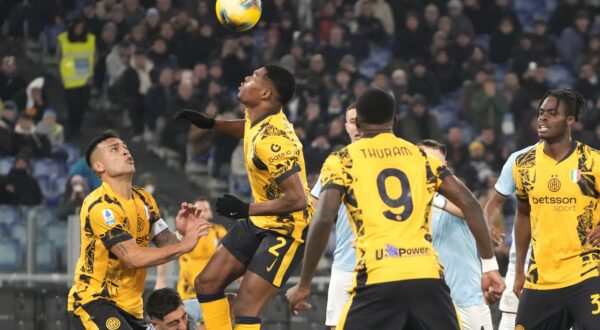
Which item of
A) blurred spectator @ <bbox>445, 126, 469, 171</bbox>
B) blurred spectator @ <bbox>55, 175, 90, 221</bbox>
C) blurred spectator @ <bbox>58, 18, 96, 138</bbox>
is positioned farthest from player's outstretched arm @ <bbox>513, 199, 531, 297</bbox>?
blurred spectator @ <bbox>58, 18, 96, 138</bbox>

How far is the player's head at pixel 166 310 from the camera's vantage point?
826 cm

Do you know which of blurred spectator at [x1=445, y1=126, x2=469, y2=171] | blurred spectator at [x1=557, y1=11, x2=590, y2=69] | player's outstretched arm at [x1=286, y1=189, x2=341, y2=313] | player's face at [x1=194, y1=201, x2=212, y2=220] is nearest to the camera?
player's outstretched arm at [x1=286, y1=189, x2=341, y2=313]

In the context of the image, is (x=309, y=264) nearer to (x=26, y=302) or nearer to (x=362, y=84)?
(x=26, y=302)

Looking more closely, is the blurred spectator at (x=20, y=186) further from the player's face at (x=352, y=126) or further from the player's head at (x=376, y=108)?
the player's head at (x=376, y=108)

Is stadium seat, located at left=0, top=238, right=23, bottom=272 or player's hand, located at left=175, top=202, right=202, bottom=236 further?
stadium seat, located at left=0, top=238, right=23, bottom=272

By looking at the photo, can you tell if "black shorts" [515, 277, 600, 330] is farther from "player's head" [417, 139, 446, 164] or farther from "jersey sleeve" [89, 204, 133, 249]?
"jersey sleeve" [89, 204, 133, 249]

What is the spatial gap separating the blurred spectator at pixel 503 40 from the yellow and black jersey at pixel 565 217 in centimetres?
1187

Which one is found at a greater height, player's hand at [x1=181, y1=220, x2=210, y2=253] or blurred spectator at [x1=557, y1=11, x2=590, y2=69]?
blurred spectator at [x1=557, y1=11, x2=590, y2=69]

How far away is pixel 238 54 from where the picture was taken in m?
18.4

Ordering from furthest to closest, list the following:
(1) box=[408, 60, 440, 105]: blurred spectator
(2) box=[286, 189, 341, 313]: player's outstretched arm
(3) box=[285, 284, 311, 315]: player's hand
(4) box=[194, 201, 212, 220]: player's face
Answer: (1) box=[408, 60, 440, 105]: blurred spectator, (4) box=[194, 201, 212, 220]: player's face, (3) box=[285, 284, 311, 315]: player's hand, (2) box=[286, 189, 341, 313]: player's outstretched arm

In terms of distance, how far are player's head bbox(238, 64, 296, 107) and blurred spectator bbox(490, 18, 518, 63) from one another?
12019 mm

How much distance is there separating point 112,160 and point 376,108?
2.24 meters

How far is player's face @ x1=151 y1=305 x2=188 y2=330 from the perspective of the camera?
8.27 meters

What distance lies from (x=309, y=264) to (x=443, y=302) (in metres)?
0.75
